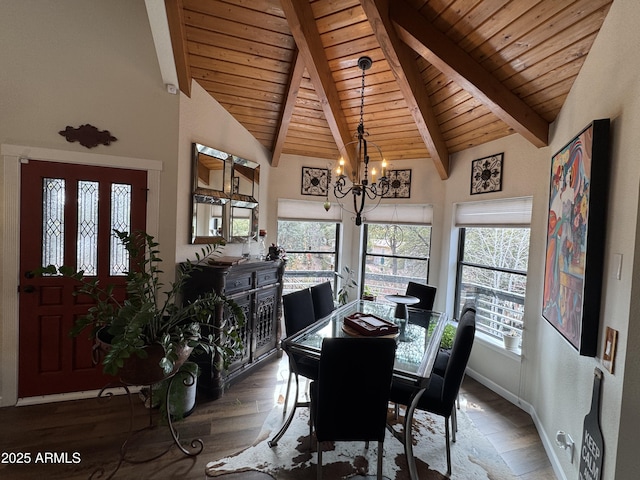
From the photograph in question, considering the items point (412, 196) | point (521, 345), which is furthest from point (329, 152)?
point (521, 345)

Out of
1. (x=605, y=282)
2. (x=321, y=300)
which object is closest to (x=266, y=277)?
(x=321, y=300)

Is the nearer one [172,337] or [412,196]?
[172,337]

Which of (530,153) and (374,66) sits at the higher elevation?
(374,66)

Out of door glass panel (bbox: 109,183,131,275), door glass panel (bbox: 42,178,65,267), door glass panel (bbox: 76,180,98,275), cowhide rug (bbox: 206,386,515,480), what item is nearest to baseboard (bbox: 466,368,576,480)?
cowhide rug (bbox: 206,386,515,480)

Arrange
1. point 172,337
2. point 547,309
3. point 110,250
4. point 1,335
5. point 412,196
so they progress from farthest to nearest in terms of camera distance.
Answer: point 412,196, point 110,250, point 1,335, point 547,309, point 172,337

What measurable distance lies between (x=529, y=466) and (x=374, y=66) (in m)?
3.57

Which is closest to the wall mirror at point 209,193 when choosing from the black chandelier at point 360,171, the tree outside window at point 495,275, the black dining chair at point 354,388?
the black chandelier at point 360,171

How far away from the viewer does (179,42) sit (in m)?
2.53

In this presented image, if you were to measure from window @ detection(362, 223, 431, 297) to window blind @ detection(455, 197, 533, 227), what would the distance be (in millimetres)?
555

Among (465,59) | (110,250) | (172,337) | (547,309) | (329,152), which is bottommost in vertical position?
(172,337)

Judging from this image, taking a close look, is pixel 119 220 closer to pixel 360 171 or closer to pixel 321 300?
pixel 321 300

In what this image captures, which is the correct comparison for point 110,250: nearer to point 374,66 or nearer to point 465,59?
point 374,66

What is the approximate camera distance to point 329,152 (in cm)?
444

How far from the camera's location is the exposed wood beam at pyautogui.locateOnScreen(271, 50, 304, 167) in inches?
120
